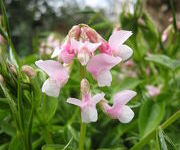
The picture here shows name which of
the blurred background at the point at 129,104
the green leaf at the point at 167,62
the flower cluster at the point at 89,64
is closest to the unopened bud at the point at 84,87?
the flower cluster at the point at 89,64

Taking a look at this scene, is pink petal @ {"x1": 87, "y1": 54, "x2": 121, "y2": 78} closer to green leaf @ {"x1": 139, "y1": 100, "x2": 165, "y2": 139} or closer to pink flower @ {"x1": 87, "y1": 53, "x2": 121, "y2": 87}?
pink flower @ {"x1": 87, "y1": 53, "x2": 121, "y2": 87}

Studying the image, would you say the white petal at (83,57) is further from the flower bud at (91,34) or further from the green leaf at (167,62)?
the green leaf at (167,62)

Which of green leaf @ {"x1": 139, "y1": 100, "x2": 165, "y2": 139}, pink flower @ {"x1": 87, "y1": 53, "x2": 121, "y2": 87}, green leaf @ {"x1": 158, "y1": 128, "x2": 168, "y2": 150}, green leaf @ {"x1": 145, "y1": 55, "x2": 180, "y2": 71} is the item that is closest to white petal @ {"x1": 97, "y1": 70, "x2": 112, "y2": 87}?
pink flower @ {"x1": 87, "y1": 53, "x2": 121, "y2": 87}

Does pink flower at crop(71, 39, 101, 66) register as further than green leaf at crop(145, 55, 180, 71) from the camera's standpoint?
No

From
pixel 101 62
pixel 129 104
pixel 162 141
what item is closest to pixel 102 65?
pixel 101 62

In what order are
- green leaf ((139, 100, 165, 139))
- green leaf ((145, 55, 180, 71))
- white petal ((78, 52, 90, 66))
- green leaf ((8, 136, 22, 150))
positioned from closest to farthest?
white petal ((78, 52, 90, 66)), green leaf ((8, 136, 22, 150)), green leaf ((139, 100, 165, 139)), green leaf ((145, 55, 180, 71))

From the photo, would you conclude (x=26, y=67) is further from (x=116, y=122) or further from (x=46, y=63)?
(x=116, y=122)
